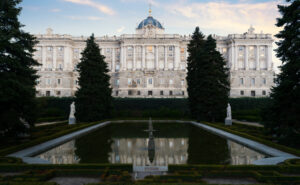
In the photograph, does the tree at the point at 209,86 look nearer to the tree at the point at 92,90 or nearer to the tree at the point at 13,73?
the tree at the point at 92,90

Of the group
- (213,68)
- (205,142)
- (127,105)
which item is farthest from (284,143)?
(127,105)

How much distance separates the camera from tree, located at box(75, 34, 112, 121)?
1160 inches

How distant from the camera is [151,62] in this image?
2675 inches

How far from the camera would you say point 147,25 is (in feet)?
221

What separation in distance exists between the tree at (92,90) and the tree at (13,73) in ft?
51.6

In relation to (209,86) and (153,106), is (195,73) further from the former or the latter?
(153,106)

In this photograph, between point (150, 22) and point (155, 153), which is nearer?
point (155, 153)

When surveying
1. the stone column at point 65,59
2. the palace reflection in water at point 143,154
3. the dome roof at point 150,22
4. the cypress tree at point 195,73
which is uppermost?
the dome roof at point 150,22

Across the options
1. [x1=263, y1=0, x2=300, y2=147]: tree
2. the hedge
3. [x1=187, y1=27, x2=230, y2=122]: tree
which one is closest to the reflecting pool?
[x1=263, y1=0, x2=300, y2=147]: tree

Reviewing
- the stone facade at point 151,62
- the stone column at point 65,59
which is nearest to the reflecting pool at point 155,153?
the stone facade at point 151,62

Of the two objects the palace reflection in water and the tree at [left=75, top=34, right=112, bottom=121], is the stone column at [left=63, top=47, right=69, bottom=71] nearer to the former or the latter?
the tree at [left=75, top=34, right=112, bottom=121]

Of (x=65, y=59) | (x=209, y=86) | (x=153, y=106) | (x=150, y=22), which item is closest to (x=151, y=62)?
(x=150, y=22)

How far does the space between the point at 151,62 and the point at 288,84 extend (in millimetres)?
56137

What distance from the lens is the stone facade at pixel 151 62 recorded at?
63.9 m
